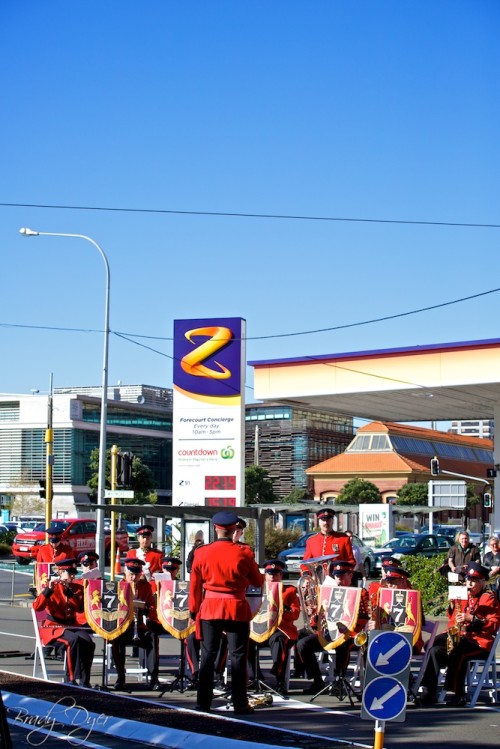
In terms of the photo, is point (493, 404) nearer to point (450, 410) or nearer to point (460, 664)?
point (450, 410)

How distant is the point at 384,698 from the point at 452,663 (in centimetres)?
462

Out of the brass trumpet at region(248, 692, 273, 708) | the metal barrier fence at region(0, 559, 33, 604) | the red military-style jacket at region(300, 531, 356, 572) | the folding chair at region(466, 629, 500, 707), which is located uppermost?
the red military-style jacket at region(300, 531, 356, 572)

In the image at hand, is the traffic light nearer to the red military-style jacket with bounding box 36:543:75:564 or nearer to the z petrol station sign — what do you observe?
the red military-style jacket with bounding box 36:543:75:564

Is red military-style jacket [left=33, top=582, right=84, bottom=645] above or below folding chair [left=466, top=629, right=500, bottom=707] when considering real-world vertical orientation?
above

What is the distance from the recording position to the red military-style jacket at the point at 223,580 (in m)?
10.4

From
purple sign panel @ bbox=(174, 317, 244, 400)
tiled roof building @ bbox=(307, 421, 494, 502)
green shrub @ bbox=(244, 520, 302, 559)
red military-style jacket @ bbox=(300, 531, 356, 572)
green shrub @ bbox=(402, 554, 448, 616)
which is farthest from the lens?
tiled roof building @ bbox=(307, 421, 494, 502)

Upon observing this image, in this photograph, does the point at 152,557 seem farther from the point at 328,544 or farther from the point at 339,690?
the point at 339,690

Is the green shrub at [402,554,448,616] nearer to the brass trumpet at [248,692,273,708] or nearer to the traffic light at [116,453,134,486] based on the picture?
the traffic light at [116,453,134,486]

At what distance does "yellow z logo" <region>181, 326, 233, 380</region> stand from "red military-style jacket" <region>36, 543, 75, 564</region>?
15.0m

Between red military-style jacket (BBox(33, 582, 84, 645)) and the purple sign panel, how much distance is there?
1971 cm

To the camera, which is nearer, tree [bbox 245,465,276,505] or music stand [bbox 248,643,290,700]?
music stand [bbox 248,643,290,700]

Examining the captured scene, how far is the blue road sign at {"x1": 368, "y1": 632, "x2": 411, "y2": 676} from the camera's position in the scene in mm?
7098

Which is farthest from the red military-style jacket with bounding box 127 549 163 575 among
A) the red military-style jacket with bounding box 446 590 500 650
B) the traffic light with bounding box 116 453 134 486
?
the traffic light with bounding box 116 453 134 486

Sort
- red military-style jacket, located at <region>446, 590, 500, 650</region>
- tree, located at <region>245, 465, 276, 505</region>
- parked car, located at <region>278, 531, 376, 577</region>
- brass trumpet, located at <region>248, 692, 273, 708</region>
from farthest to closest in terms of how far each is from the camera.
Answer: tree, located at <region>245, 465, 276, 505</region> < parked car, located at <region>278, 531, 376, 577</region> < red military-style jacket, located at <region>446, 590, 500, 650</region> < brass trumpet, located at <region>248, 692, 273, 708</region>
